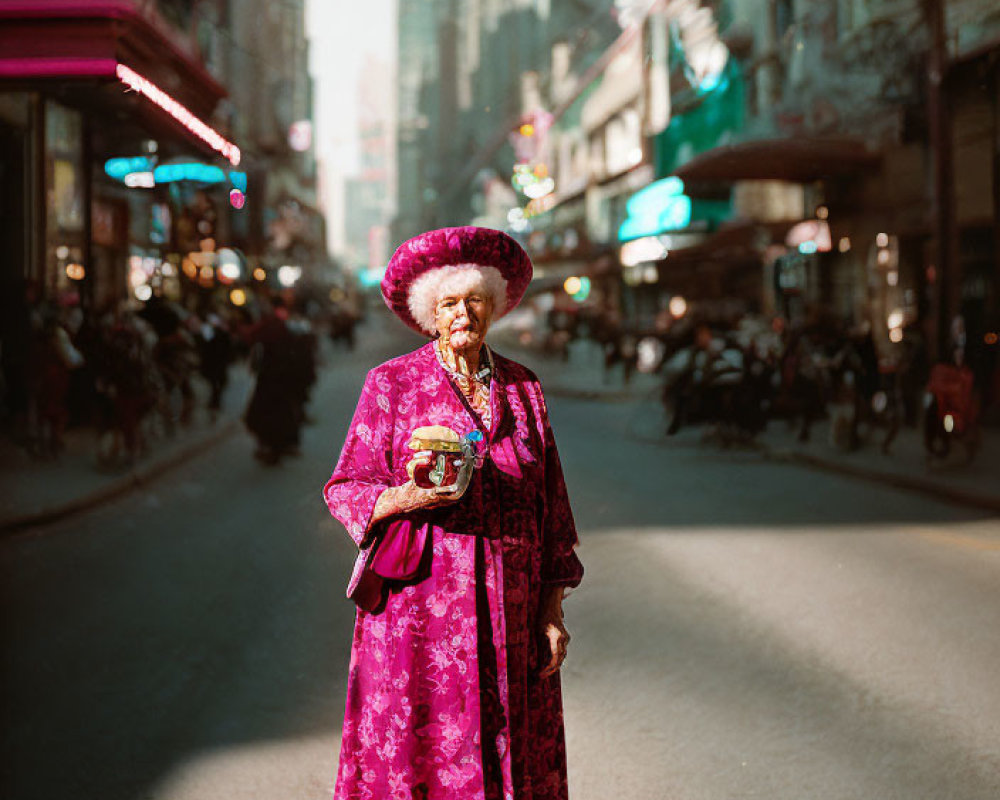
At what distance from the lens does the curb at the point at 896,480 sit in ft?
34.7

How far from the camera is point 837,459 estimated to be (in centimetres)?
1344

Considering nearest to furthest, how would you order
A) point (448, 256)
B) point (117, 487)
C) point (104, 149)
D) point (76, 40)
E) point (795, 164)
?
point (448, 256), point (76, 40), point (117, 487), point (104, 149), point (795, 164)

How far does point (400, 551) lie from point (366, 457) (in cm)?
24

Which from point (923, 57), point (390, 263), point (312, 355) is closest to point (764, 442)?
point (312, 355)

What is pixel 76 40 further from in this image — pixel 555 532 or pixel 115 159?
pixel 555 532

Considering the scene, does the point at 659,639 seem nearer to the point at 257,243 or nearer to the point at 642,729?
the point at 642,729

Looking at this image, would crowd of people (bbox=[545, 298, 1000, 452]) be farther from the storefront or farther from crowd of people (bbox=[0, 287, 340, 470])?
the storefront

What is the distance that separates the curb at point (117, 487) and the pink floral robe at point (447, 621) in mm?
7301

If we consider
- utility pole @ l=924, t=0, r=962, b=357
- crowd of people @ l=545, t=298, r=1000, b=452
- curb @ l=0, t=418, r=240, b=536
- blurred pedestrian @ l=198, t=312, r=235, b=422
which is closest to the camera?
curb @ l=0, t=418, r=240, b=536

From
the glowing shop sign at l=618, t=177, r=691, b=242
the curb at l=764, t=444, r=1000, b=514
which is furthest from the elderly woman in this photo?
the glowing shop sign at l=618, t=177, r=691, b=242

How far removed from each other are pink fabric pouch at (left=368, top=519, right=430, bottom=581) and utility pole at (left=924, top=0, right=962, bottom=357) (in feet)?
43.5

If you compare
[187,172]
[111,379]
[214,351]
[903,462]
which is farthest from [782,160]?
[187,172]

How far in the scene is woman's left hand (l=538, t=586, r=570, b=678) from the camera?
3021 mm

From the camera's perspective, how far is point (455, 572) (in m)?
2.87
